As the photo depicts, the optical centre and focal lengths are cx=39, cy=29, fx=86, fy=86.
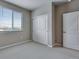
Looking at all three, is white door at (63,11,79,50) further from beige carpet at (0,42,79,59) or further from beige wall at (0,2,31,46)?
beige wall at (0,2,31,46)

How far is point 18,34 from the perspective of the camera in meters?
5.14

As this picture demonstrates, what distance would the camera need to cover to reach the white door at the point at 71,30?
146 inches

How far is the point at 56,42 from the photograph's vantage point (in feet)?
15.0

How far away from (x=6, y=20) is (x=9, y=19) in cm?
21

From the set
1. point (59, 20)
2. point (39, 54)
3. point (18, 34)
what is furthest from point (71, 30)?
point (18, 34)

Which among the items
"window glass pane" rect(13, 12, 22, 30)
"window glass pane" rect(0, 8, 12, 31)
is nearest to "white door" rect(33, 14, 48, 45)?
"window glass pane" rect(13, 12, 22, 30)

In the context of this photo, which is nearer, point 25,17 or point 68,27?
point 68,27

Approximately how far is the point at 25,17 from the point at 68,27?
3.01 m

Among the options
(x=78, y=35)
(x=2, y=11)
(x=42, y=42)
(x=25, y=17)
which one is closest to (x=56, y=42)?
(x=42, y=42)

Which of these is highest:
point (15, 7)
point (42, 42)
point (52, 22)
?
point (15, 7)

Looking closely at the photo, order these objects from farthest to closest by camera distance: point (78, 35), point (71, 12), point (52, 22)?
point (52, 22) < point (71, 12) < point (78, 35)

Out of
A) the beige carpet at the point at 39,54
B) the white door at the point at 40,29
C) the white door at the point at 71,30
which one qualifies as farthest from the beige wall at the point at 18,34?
the white door at the point at 71,30

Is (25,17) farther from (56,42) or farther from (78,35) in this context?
(78,35)

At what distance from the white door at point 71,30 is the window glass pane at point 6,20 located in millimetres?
2842
